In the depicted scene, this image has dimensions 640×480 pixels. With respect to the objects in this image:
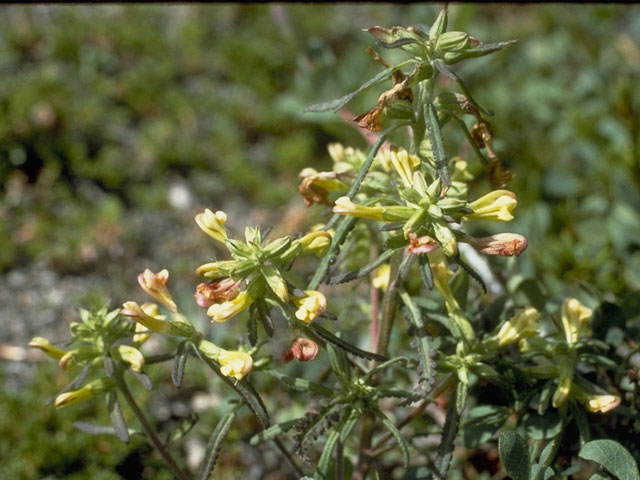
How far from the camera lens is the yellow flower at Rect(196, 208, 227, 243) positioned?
1542 mm

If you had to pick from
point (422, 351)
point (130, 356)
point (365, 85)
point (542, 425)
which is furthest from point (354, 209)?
point (542, 425)

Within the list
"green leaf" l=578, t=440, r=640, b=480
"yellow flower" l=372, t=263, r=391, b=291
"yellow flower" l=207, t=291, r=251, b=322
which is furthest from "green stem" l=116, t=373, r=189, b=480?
"green leaf" l=578, t=440, r=640, b=480

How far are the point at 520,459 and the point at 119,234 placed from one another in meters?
2.00

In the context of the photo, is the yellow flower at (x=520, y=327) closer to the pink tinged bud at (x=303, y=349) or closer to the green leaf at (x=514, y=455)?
the green leaf at (x=514, y=455)

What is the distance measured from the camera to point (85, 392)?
5.50 feet

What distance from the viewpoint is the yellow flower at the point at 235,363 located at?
1.52 meters

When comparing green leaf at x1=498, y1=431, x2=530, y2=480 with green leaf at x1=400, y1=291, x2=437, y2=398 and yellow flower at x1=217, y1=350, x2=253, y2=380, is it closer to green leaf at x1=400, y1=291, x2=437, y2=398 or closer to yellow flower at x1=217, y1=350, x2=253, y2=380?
green leaf at x1=400, y1=291, x2=437, y2=398

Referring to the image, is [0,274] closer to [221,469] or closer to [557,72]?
[221,469]

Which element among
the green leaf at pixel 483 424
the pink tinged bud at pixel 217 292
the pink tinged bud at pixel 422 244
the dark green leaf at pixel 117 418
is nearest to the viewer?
the pink tinged bud at pixel 422 244

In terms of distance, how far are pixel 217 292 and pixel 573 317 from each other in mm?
816

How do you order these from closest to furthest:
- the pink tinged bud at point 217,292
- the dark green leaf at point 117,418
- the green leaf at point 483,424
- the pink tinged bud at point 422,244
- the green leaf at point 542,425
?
the pink tinged bud at point 422,244 < the pink tinged bud at point 217,292 < the dark green leaf at point 117,418 < the green leaf at point 542,425 < the green leaf at point 483,424

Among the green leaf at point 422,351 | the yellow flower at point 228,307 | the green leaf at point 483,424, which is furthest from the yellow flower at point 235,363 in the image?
the green leaf at point 483,424

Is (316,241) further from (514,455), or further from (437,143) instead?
(514,455)

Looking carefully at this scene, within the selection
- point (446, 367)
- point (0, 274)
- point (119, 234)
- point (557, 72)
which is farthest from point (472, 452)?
point (557, 72)
